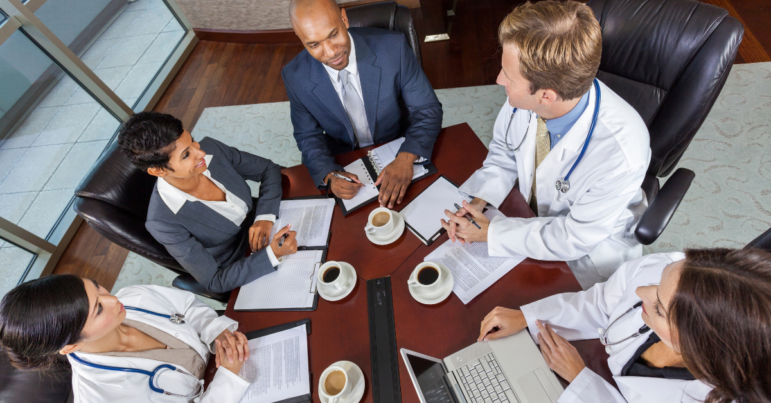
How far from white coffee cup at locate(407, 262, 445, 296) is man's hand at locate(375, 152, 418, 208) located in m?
0.37

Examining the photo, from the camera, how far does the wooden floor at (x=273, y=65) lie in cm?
293

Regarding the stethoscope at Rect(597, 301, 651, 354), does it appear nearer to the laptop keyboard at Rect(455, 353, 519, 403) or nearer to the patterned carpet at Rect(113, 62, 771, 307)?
the laptop keyboard at Rect(455, 353, 519, 403)

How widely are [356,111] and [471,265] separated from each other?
102 centimetres

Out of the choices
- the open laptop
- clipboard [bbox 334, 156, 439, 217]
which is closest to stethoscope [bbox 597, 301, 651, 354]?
the open laptop

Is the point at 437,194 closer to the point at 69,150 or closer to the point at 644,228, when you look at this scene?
the point at 644,228

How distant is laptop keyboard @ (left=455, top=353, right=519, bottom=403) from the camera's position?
1.04 metres

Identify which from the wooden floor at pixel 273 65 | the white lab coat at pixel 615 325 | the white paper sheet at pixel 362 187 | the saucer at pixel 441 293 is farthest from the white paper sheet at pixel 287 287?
the wooden floor at pixel 273 65

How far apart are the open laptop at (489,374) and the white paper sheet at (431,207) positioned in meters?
0.44

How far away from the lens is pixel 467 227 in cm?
135

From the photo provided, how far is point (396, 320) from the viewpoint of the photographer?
49.0 inches

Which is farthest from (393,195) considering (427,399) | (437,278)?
(427,399)

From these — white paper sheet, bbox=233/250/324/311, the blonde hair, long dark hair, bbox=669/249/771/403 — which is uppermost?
the blonde hair

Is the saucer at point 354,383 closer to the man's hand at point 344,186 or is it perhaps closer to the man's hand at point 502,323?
the man's hand at point 502,323

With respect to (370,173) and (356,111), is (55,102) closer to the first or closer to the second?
(356,111)
